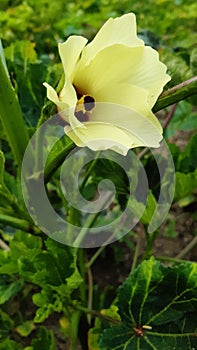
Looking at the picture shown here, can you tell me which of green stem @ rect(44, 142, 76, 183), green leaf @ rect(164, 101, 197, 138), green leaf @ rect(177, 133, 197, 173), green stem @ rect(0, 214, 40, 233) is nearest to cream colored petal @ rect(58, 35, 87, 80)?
green stem @ rect(44, 142, 76, 183)

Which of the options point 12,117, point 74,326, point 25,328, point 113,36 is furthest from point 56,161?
point 25,328

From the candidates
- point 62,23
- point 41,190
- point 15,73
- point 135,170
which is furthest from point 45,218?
point 62,23

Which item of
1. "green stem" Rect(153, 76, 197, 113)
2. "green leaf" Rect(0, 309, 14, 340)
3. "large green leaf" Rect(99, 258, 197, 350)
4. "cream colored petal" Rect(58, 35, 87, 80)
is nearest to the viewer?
"cream colored petal" Rect(58, 35, 87, 80)

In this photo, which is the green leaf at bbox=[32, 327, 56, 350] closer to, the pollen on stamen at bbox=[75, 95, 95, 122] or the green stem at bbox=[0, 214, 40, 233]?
the green stem at bbox=[0, 214, 40, 233]

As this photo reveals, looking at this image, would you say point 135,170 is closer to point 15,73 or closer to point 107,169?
point 107,169

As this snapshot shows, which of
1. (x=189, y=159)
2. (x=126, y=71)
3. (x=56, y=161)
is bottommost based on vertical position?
(x=189, y=159)

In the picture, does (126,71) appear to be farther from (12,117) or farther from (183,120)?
(183,120)
